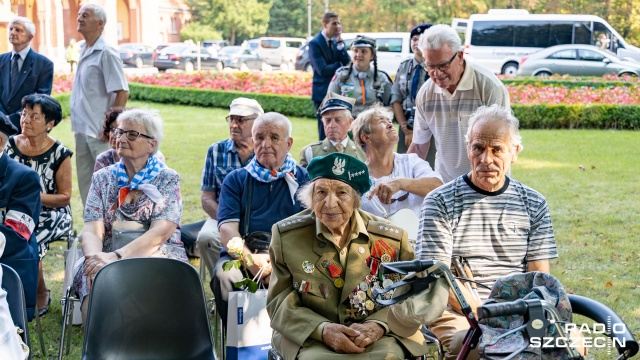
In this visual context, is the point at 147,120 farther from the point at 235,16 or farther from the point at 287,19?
the point at 287,19

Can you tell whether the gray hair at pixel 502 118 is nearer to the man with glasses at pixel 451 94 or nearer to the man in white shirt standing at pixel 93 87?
the man with glasses at pixel 451 94

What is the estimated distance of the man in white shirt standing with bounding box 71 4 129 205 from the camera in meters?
7.35

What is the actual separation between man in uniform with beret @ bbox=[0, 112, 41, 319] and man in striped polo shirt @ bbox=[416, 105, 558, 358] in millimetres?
2264

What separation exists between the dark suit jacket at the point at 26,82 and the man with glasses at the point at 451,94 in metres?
4.02

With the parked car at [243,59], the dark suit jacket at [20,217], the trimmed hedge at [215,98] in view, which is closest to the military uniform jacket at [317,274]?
the dark suit jacket at [20,217]

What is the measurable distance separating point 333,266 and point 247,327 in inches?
30.6

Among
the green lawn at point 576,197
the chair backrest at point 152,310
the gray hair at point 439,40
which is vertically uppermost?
the gray hair at point 439,40

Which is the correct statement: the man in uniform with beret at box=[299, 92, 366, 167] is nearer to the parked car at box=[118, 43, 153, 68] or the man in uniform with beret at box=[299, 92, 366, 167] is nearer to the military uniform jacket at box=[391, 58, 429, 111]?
the military uniform jacket at box=[391, 58, 429, 111]

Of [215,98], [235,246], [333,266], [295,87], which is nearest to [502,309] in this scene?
[333,266]

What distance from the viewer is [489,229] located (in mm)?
3641

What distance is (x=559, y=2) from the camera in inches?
1745

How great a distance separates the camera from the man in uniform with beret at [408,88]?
781cm

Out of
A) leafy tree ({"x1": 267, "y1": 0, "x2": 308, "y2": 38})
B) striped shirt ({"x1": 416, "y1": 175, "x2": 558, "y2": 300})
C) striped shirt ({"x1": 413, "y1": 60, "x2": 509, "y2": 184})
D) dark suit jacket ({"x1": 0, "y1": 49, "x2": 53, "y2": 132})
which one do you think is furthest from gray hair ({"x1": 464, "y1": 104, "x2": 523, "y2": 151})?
leafy tree ({"x1": 267, "y1": 0, "x2": 308, "y2": 38})

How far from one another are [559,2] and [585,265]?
4037cm
